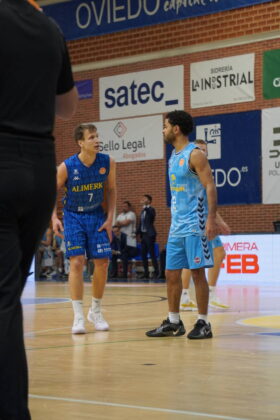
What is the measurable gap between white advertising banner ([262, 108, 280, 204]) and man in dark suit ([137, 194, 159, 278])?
2898 mm

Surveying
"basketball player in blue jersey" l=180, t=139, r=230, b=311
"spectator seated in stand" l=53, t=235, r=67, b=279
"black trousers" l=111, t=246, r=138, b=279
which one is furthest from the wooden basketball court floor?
"spectator seated in stand" l=53, t=235, r=67, b=279

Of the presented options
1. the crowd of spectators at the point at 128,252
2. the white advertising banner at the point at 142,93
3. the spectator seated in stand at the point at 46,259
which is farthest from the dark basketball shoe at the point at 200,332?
the spectator seated in stand at the point at 46,259

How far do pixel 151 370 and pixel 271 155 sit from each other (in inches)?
596

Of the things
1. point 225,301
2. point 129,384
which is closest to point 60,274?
point 225,301

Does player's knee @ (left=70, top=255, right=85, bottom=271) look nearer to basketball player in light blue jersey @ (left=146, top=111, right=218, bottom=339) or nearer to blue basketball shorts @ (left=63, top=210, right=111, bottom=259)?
blue basketball shorts @ (left=63, top=210, right=111, bottom=259)

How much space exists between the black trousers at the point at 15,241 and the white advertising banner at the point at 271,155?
1717 cm

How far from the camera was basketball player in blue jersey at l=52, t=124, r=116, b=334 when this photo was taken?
25.1 feet

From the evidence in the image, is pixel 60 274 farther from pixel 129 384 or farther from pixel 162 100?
pixel 129 384

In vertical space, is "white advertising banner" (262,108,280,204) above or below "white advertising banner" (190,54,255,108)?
below

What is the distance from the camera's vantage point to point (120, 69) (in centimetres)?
2309

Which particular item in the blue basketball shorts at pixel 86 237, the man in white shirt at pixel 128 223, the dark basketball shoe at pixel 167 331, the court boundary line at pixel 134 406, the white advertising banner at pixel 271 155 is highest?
the white advertising banner at pixel 271 155

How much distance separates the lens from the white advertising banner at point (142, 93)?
2188cm

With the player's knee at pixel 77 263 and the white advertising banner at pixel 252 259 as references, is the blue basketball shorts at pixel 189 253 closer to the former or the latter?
the player's knee at pixel 77 263

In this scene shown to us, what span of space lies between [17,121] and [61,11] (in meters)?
21.6
